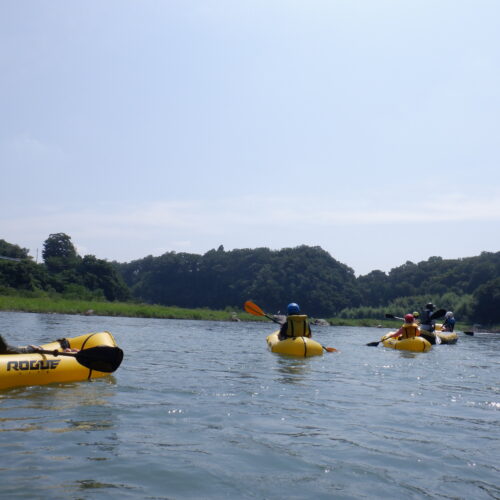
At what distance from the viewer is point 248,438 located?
4.76 meters

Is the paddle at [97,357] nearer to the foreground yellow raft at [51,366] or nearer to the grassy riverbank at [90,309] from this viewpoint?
the foreground yellow raft at [51,366]

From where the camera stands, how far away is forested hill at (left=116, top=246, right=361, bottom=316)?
217ft

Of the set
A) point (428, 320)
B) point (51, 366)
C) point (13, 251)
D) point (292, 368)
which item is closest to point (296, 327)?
point (292, 368)

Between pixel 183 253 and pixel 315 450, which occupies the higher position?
pixel 183 253

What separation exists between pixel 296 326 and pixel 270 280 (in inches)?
2154

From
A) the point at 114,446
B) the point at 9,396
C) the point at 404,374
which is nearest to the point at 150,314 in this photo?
the point at 404,374

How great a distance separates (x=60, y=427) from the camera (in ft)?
16.0

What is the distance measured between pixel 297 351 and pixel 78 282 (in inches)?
1558

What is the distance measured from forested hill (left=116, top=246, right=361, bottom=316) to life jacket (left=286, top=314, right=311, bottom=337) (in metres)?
52.6

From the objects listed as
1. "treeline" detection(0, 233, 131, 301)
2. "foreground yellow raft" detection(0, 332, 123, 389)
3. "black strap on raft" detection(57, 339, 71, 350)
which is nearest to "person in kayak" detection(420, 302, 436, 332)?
"foreground yellow raft" detection(0, 332, 123, 389)

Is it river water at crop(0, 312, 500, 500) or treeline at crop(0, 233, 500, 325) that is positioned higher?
treeline at crop(0, 233, 500, 325)

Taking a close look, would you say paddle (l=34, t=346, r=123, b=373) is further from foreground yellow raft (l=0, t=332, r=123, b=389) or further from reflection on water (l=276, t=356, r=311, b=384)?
reflection on water (l=276, t=356, r=311, b=384)

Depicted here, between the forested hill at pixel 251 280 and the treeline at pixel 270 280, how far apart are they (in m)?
0.12

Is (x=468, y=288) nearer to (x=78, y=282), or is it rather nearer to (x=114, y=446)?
(x=78, y=282)
